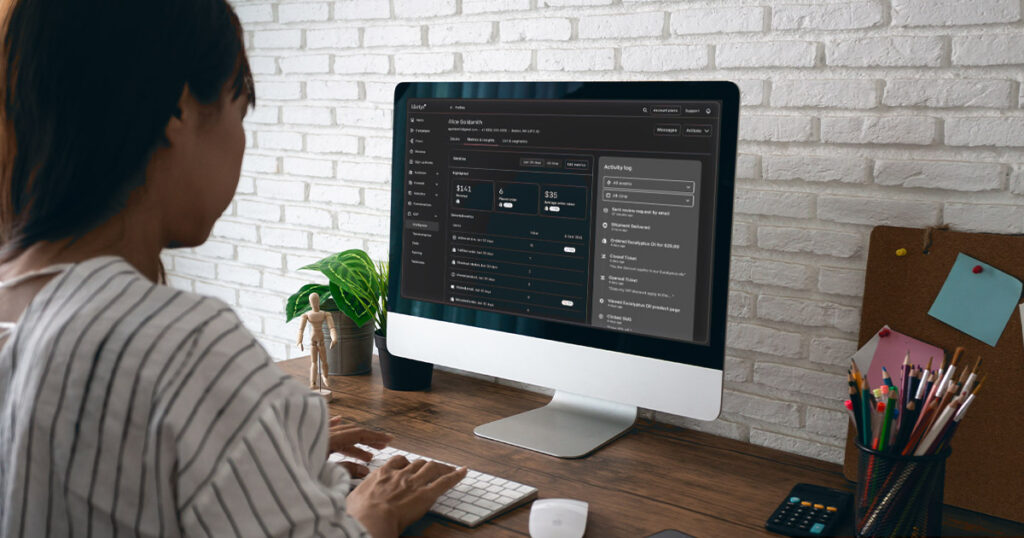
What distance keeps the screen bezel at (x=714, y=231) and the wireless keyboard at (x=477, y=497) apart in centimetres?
25

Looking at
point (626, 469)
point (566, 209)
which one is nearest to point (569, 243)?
point (566, 209)

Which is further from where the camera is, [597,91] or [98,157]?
[597,91]

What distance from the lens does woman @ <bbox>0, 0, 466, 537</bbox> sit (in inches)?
25.1

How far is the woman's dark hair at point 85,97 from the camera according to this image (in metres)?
0.71

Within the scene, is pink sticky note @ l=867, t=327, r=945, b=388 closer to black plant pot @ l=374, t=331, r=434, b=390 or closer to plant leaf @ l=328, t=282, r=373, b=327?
black plant pot @ l=374, t=331, r=434, b=390

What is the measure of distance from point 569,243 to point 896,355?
1.64 feet

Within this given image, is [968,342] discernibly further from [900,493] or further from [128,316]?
[128,316]

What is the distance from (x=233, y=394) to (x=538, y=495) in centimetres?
58

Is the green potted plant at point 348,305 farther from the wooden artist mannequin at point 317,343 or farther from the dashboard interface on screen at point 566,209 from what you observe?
the dashboard interface on screen at point 566,209

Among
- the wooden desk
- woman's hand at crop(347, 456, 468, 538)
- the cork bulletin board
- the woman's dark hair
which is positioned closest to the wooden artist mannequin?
the wooden desk

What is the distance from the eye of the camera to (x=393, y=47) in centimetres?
187

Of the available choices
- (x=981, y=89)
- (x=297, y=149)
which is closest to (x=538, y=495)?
(x=981, y=89)

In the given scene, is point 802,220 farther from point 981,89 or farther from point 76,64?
point 76,64

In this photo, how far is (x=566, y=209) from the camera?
1272 mm
